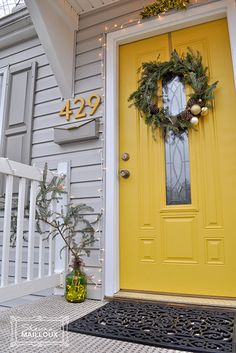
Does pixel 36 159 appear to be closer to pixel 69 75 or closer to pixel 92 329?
pixel 69 75

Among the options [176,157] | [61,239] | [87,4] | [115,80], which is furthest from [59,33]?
[61,239]

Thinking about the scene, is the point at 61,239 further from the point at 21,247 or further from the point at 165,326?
the point at 165,326

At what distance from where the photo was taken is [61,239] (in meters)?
2.34

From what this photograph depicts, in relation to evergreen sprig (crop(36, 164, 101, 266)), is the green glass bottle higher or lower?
lower

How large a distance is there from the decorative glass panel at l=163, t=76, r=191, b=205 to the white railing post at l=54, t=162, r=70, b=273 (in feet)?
2.75

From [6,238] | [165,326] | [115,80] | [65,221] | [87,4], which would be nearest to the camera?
[165,326]

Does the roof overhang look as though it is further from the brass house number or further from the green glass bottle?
the green glass bottle

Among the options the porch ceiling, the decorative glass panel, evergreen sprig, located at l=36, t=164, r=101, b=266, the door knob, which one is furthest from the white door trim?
the decorative glass panel

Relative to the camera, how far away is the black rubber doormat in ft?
4.29

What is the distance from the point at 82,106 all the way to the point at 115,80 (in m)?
0.36

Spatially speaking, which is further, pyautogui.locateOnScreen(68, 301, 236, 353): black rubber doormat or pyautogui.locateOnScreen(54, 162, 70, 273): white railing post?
pyautogui.locateOnScreen(54, 162, 70, 273): white railing post

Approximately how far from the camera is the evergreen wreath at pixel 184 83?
7.00ft

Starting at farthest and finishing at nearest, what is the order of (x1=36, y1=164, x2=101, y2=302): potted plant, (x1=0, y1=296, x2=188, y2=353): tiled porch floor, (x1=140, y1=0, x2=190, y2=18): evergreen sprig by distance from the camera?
(x1=140, y1=0, x2=190, y2=18): evergreen sprig → (x1=36, y1=164, x2=101, y2=302): potted plant → (x1=0, y1=296, x2=188, y2=353): tiled porch floor

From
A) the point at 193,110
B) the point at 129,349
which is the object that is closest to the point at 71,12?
the point at 193,110
